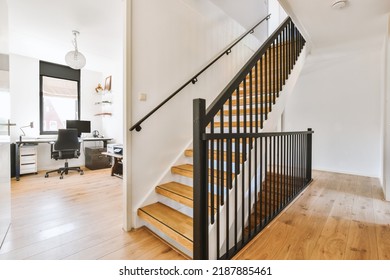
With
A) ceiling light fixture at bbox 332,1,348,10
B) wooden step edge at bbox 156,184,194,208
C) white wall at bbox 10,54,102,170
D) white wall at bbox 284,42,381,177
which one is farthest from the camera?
white wall at bbox 10,54,102,170

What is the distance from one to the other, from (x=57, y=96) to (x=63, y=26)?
2.25m

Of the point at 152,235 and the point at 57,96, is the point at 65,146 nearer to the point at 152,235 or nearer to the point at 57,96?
the point at 57,96

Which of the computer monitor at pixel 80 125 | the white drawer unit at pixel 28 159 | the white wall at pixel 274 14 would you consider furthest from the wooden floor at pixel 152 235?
the white wall at pixel 274 14

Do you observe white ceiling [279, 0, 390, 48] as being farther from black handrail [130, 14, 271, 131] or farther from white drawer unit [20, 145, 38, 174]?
white drawer unit [20, 145, 38, 174]

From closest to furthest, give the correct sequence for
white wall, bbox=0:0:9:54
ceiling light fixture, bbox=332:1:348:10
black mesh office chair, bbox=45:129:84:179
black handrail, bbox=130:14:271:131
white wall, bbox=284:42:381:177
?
1. white wall, bbox=0:0:9:54
2. black handrail, bbox=130:14:271:131
3. ceiling light fixture, bbox=332:1:348:10
4. white wall, bbox=284:42:381:177
5. black mesh office chair, bbox=45:129:84:179

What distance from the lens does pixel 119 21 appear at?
3045 millimetres

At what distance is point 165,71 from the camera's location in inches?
87.2

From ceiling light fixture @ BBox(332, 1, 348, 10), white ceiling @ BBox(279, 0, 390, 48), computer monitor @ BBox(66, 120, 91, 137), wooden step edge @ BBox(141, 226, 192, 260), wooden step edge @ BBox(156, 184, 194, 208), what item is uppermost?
white ceiling @ BBox(279, 0, 390, 48)

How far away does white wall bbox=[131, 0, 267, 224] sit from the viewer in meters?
1.95

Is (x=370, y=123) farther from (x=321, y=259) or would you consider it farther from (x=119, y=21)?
(x=119, y=21)

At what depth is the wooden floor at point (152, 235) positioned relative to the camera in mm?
1478

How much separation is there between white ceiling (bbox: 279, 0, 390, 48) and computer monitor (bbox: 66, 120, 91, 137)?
4.74m

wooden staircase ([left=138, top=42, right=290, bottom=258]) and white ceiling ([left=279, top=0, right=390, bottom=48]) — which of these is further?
white ceiling ([left=279, top=0, right=390, bottom=48])

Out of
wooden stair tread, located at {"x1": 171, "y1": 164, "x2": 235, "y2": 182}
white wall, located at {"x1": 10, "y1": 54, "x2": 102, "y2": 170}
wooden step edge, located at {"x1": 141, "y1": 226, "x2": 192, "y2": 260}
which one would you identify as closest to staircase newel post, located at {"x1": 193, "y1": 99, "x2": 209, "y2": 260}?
wooden step edge, located at {"x1": 141, "y1": 226, "x2": 192, "y2": 260}
